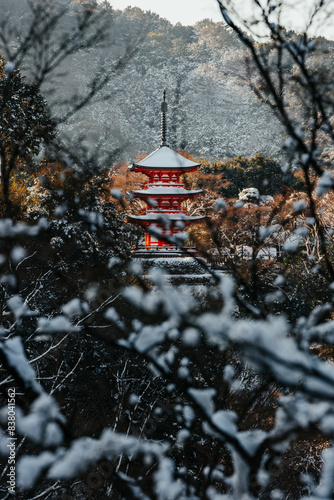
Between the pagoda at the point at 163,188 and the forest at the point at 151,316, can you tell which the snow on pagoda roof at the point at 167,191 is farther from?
the forest at the point at 151,316

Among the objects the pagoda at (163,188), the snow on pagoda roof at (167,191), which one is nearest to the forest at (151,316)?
the pagoda at (163,188)

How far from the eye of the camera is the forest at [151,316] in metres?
0.82

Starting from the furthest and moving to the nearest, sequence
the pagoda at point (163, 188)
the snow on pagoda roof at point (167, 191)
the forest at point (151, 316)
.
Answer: the snow on pagoda roof at point (167, 191) < the pagoda at point (163, 188) < the forest at point (151, 316)

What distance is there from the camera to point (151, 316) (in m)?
1.77

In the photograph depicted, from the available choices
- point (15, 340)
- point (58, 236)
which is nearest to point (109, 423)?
point (58, 236)

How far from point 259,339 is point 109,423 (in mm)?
5293

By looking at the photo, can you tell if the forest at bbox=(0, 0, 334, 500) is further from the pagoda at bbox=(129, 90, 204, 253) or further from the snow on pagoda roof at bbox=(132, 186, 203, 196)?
the snow on pagoda roof at bbox=(132, 186, 203, 196)

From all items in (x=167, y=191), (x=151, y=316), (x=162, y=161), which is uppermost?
(x=162, y=161)

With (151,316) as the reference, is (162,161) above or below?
above

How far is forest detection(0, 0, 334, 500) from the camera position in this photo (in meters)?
0.82

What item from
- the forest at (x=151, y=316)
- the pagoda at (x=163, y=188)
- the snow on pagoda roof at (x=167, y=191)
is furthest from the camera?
the snow on pagoda roof at (x=167, y=191)

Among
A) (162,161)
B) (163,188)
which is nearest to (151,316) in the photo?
(163,188)

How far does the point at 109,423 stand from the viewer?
205 inches

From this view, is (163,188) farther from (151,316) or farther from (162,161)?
(151,316)
